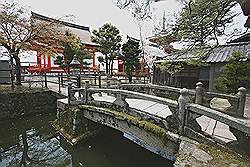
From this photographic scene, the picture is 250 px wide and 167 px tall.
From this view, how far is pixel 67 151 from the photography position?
811 cm

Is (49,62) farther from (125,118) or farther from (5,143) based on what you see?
(125,118)

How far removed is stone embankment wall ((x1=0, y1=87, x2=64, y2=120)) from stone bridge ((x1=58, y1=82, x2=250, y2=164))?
4.77m

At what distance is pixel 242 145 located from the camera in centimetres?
→ 432

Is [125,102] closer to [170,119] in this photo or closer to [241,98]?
[170,119]

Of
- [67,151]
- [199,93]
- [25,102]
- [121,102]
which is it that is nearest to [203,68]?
[199,93]

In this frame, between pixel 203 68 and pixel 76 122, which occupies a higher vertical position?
pixel 203 68

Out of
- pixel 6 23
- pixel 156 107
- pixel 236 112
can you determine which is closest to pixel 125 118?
pixel 156 107

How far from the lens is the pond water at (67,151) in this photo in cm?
726

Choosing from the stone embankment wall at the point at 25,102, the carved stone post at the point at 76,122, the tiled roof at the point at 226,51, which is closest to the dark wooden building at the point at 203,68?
the tiled roof at the point at 226,51

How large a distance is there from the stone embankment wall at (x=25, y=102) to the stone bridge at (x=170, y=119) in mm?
4773

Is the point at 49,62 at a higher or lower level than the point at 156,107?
higher

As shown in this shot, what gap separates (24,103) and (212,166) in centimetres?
1191

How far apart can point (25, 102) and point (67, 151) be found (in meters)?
6.16

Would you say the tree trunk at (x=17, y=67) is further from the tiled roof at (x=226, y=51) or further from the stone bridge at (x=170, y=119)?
the tiled roof at (x=226, y=51)
